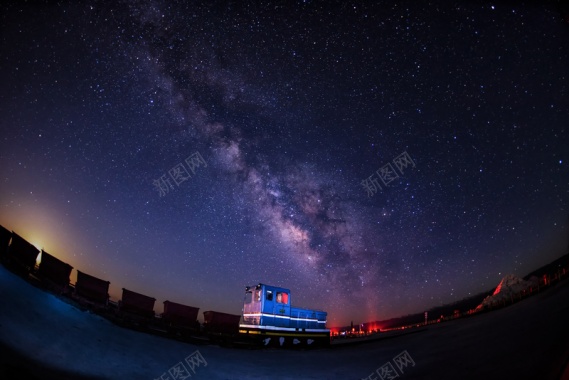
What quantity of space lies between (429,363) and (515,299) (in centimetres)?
3217

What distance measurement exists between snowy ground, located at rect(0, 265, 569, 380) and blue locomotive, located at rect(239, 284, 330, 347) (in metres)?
2.31

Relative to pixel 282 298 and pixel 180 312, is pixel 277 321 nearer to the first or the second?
pixel 282 298

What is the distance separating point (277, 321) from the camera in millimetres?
18047

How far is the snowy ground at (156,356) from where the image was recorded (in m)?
7.82

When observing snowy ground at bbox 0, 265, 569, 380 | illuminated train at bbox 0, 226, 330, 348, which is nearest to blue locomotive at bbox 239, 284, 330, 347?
→ illuminated train at bbox 0, 226, 330, 348

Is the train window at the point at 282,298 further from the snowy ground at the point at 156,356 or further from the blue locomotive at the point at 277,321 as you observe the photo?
the snowy ground at the point at 156,356

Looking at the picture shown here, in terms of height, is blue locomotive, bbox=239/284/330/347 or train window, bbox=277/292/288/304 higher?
train window, bbox=277/292/288/304

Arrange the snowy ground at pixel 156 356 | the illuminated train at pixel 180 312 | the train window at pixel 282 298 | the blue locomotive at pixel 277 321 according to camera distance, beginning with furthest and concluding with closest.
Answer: the train window at pixel 282 298
the blue locomotive at pixel 277 321
the illuminated train at pixel 180 312
the snowy ground at pixel 156 356

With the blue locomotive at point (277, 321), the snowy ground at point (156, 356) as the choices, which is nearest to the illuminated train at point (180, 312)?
the blue locomotive at point (277, 321)

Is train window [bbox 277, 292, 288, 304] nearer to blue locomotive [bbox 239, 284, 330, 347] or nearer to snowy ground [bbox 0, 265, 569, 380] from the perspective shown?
blue locomotive [bbox 239, 284, 330, 347]

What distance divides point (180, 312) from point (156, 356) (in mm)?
6257

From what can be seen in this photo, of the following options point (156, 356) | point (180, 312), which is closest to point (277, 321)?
point (180, 312)

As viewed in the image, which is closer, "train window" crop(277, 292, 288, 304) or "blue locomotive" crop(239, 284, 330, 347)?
"blue locomotive" crop(239, 284, 330, 347)

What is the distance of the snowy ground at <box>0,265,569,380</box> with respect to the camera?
7.82 metres
